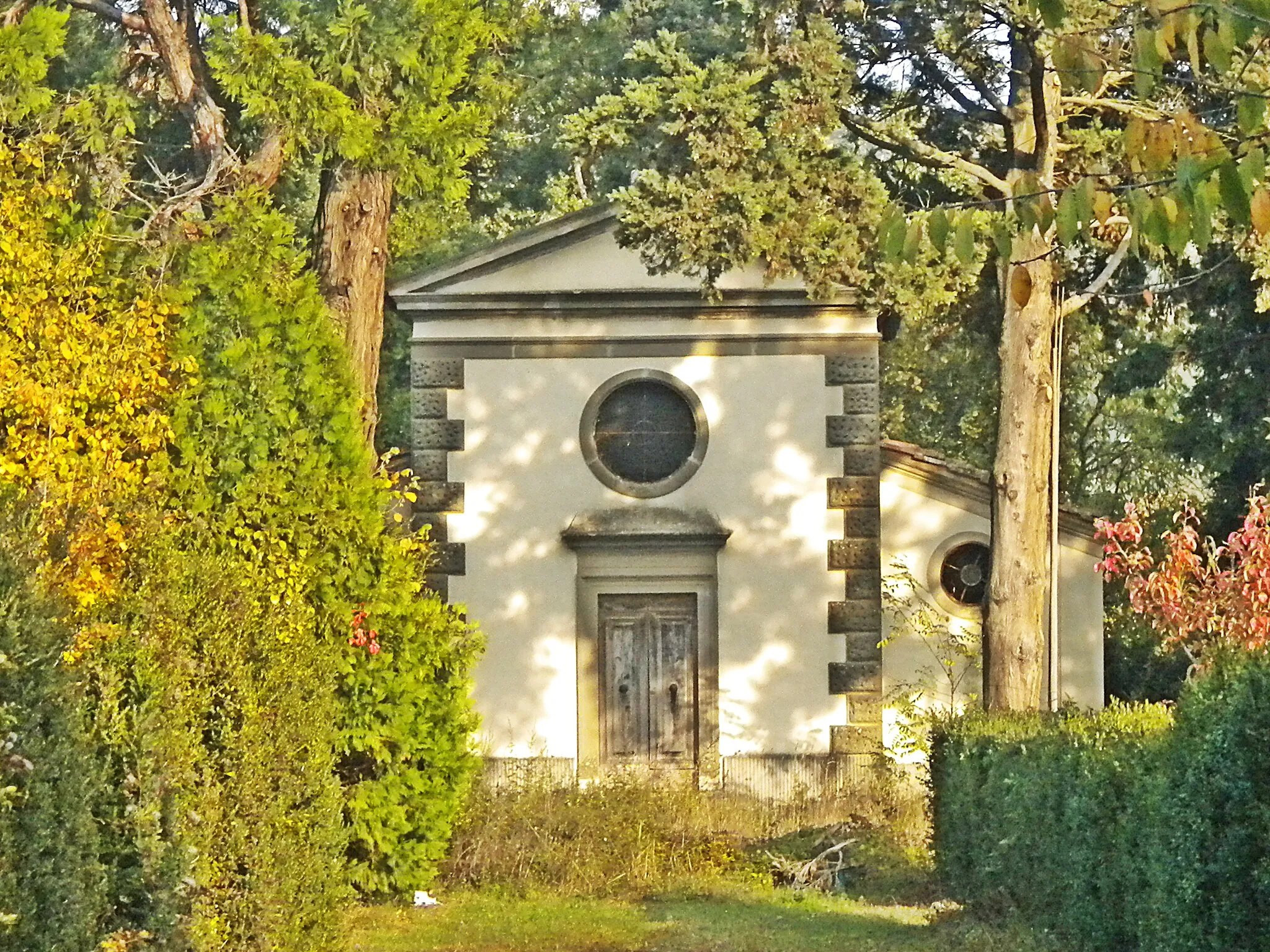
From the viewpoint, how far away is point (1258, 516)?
15.5 meters

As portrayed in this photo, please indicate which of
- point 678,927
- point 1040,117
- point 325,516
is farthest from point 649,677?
point 325,516

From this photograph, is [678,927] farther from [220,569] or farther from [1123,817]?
[220,569]

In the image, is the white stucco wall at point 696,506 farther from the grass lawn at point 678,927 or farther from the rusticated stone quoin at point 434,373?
the grass lawn at point 678,927

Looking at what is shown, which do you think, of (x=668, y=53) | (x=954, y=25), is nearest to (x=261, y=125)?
(x=668, y=53)

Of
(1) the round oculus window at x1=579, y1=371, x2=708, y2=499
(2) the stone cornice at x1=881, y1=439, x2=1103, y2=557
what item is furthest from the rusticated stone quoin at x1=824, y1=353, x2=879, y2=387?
(1) the round oculus window at x1=579, y1=371, x2=708, y2=499

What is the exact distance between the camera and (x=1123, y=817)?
947 cm

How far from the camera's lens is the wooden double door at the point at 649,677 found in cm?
2116

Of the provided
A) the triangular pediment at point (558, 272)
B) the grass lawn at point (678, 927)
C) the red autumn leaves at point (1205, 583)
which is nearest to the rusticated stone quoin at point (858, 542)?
the triangular pediment at point (558, 272)

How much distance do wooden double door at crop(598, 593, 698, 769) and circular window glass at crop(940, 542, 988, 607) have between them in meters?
2.99

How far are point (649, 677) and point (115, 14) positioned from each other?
939 centimetres

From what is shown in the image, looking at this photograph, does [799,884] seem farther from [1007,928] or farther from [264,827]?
[264,827]

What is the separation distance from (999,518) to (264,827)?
29.2 feet

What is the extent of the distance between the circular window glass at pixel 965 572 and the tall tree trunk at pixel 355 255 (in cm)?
798

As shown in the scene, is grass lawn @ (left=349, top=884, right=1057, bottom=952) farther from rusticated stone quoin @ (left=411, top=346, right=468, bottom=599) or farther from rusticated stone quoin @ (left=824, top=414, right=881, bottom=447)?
rusticated stone quoin @ (left=824, top=414, right=881, bottom=447)
